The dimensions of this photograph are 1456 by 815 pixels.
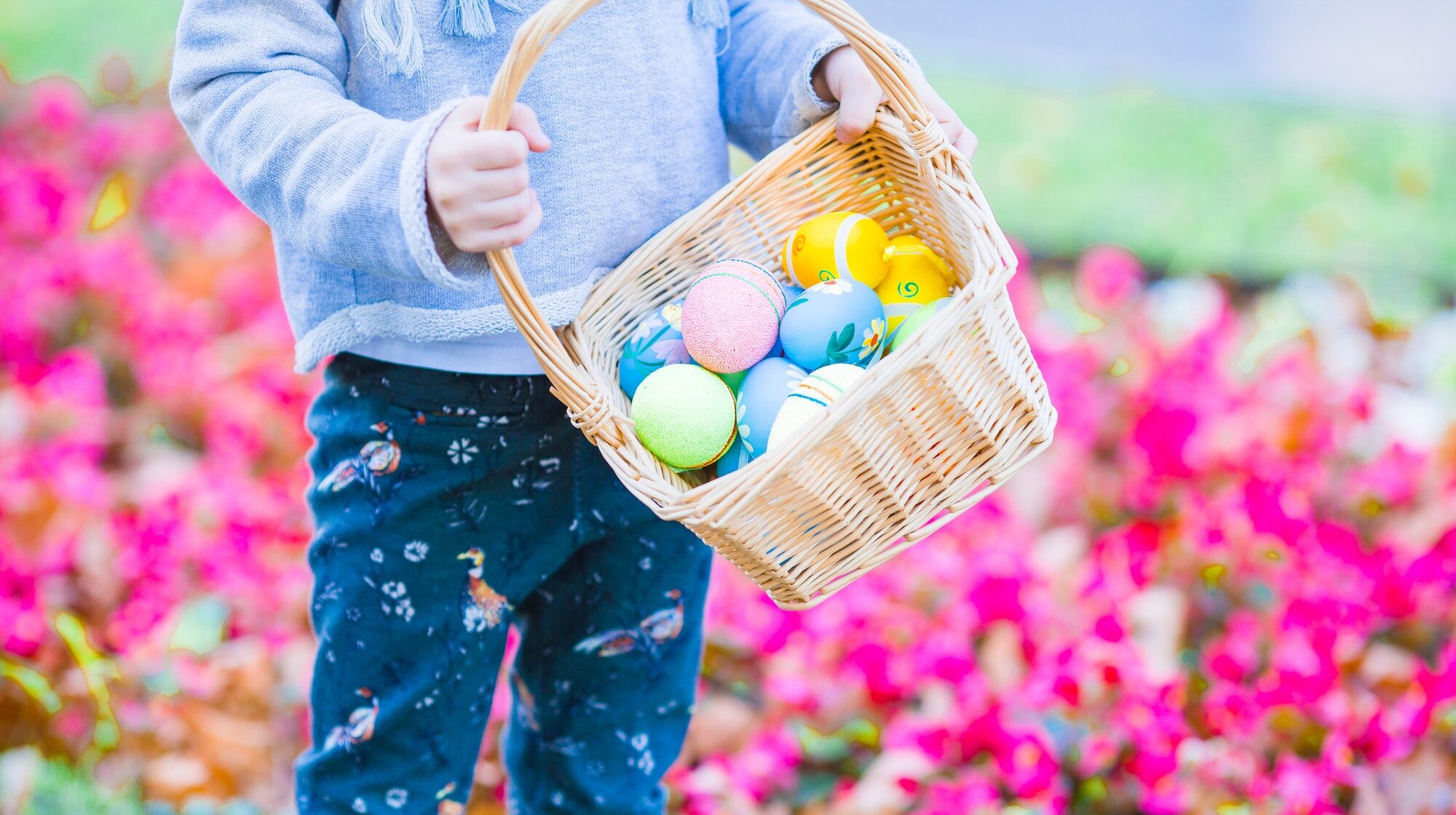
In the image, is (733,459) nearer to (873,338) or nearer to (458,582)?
(873,338)

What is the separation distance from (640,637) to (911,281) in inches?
19.4

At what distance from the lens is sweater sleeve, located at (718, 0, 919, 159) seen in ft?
3.76

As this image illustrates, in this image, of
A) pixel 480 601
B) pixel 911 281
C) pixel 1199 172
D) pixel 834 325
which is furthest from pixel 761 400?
pixel 1199 172

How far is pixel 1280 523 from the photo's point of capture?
1862 millimetres

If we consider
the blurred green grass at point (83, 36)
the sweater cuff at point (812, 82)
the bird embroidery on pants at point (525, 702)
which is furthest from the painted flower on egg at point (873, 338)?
the blurred green grass at point (83, 36)

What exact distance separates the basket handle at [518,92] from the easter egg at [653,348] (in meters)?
0.11

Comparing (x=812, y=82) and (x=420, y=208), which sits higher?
(x=420, y=208)

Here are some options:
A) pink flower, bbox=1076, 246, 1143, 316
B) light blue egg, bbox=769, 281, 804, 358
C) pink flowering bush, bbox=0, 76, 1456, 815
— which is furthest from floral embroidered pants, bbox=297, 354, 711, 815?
pink flower, bbox=1076, 246, 1143, 316

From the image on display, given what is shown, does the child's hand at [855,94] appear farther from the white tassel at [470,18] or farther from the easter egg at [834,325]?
the white tassel at [470,18]

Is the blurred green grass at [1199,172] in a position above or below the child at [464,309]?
below

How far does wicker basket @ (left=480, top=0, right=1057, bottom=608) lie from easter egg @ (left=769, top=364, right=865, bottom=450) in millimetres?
86

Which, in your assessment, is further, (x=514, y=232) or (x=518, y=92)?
(x=518, y=92)

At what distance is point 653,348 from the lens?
114cm

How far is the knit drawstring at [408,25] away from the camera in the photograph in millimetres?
965
